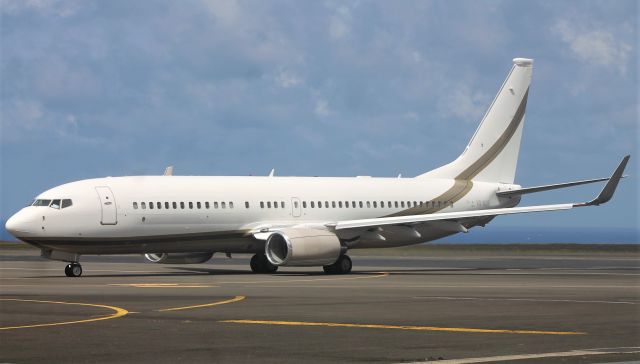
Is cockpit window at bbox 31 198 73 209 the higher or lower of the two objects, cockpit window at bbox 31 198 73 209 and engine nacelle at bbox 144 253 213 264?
the higher

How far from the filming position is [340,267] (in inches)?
2069

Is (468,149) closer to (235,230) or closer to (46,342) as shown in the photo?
(235,230)

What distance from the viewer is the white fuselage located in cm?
4791

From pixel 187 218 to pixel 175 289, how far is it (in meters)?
13.1

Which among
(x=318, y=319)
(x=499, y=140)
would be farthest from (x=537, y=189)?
(x=318, y=319)

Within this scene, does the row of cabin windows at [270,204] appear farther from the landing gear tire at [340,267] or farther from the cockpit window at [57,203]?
the cockpit window at [57,203]

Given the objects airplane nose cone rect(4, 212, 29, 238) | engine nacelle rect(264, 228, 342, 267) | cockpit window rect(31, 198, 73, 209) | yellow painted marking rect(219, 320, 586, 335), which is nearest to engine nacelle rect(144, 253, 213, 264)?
engine nacelle rect(264, 228, 342, 267)

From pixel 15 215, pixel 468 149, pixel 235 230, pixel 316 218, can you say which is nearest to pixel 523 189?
pixel 468 149

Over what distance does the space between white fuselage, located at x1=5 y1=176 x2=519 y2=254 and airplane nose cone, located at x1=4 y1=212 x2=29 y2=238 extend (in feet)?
0.19

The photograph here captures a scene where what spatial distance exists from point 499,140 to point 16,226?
86.4 ft

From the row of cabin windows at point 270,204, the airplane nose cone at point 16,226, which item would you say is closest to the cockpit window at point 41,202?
the airplane nose cone at point 16,226

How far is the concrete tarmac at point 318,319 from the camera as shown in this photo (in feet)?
62.2

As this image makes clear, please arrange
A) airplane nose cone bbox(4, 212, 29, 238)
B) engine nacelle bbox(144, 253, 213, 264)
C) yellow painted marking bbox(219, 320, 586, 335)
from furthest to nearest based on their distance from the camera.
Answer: engine nacelle bbox(144, 253, 213, 264) → airplane nose cone bbox(4, 212, 29, 238) → yellow painted marking bbox(219, 320, 586, 335)

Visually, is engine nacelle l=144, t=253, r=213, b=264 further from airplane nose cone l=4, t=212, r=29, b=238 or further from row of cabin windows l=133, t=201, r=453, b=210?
airplane nose cone l=4, t=212, r=29, b=238
